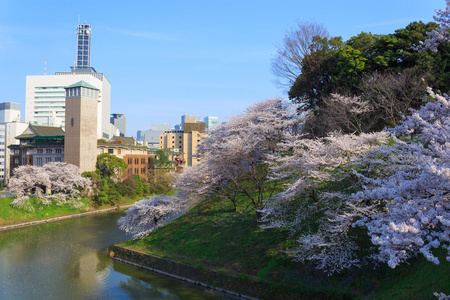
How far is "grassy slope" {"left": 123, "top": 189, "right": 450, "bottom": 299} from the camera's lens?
1073 centimetres

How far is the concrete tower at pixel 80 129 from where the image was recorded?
4722 centimetres

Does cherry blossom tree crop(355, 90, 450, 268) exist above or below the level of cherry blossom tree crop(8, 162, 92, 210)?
above

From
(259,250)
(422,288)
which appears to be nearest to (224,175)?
(259,250)

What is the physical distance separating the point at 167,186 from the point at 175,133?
43.0m

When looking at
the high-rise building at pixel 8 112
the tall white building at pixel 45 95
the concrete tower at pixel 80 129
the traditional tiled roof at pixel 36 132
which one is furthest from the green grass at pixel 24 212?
the high-rise building at pixel 8 112

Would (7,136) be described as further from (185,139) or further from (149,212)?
(149,212)

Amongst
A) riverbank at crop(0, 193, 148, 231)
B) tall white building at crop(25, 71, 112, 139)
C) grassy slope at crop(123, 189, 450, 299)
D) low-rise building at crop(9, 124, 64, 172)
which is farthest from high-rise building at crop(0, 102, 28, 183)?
grassy slope at crop(123, 189, 450, 299)

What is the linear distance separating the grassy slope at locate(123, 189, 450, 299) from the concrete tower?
29125 millimetres

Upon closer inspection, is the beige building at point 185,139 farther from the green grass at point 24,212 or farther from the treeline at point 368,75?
the treeline at point 368,75

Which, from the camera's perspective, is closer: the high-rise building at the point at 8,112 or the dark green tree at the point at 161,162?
the dark green tree at the point at 161,162

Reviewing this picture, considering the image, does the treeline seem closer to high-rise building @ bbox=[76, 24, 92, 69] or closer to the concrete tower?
the concrete tower

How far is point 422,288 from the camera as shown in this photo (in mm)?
9852

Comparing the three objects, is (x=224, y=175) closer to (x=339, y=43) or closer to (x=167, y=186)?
(x=339, y=43)

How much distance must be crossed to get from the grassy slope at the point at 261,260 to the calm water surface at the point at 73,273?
178cm
